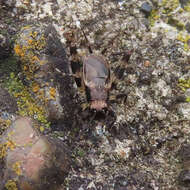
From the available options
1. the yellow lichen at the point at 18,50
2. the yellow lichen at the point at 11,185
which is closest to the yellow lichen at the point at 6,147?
the yellow lichen at the point at 11,185

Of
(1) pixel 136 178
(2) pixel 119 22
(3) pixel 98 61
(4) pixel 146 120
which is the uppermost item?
(2) pixel 119 22

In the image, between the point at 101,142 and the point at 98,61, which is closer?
the point at 101,142

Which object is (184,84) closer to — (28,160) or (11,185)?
(28,160)

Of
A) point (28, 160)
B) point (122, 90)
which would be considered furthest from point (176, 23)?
point (28, 160)

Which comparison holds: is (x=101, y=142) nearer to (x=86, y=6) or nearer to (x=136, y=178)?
(x=136, y=178)

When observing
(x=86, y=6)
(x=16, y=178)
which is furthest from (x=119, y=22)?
(x=16, y=178)

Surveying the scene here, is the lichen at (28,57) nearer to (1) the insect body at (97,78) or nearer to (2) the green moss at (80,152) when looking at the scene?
(1) the insect body at (97,78)
